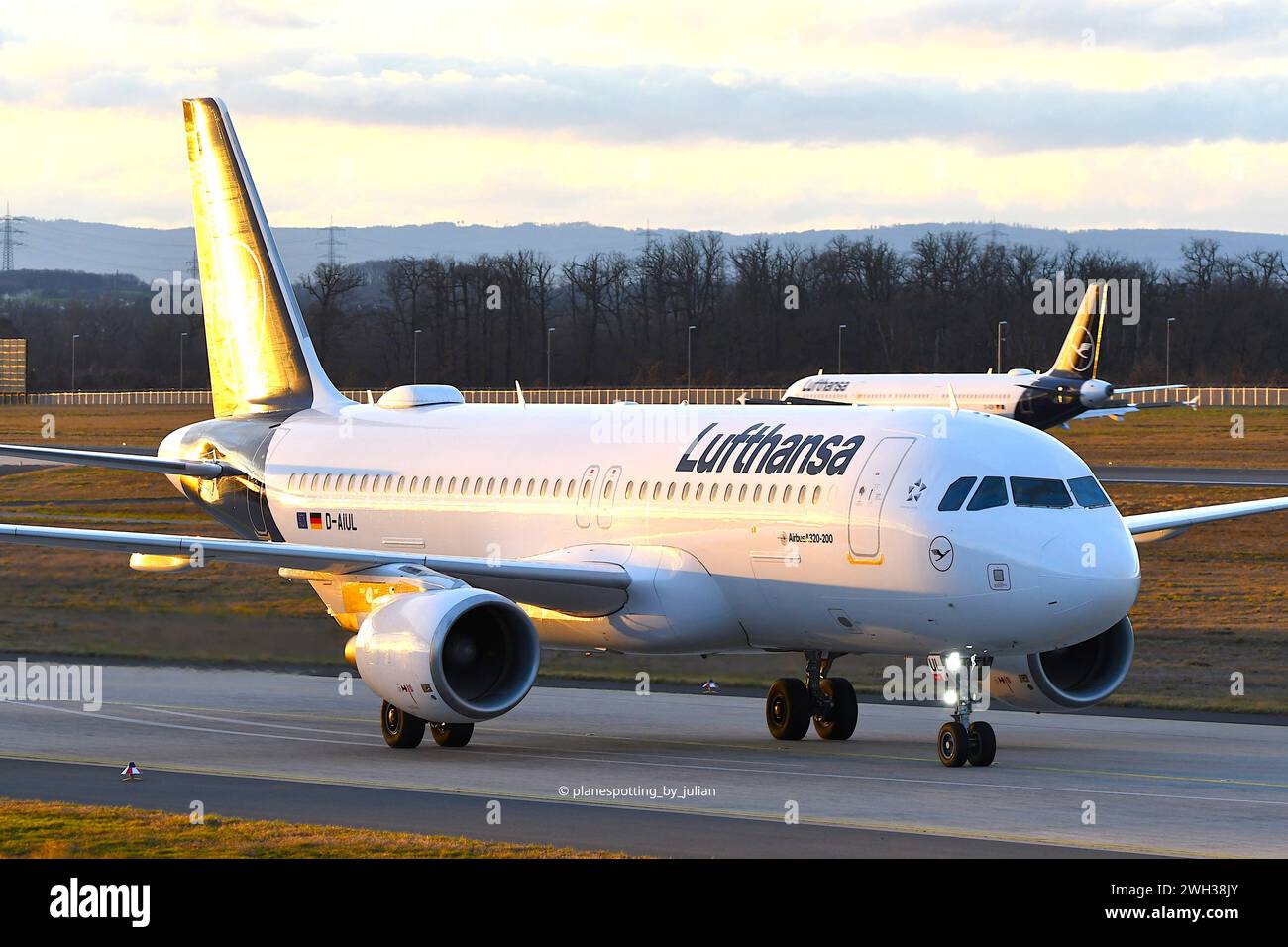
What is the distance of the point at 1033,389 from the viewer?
285 ft

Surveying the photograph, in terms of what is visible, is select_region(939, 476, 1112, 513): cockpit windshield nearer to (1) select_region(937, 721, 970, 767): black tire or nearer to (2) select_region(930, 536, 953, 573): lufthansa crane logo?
(2) select_region(930, 536, 953, 573): lufthansa crane logo

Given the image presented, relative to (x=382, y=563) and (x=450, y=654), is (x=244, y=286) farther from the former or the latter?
(x=450, y=654)

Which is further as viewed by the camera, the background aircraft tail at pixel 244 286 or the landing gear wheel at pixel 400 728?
the background aircraft tail at pixel 244 286

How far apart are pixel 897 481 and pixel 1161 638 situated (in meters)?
16.0

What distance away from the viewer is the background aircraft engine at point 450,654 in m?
22.5

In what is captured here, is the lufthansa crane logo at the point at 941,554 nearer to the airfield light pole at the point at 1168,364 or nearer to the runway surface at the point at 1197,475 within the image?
the runway surface at the point at 1197,475

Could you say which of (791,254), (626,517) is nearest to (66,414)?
(791,254)

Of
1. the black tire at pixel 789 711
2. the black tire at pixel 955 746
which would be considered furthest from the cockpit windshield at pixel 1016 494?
the black tire at pixel 789 711

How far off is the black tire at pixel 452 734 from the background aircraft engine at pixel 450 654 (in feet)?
4.42

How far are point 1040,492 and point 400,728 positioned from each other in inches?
347

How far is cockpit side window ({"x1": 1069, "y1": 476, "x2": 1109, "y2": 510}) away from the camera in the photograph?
22.1 m

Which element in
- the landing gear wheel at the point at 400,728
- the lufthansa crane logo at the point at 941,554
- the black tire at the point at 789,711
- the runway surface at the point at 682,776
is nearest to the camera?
the runway surface at the point at 682,776
